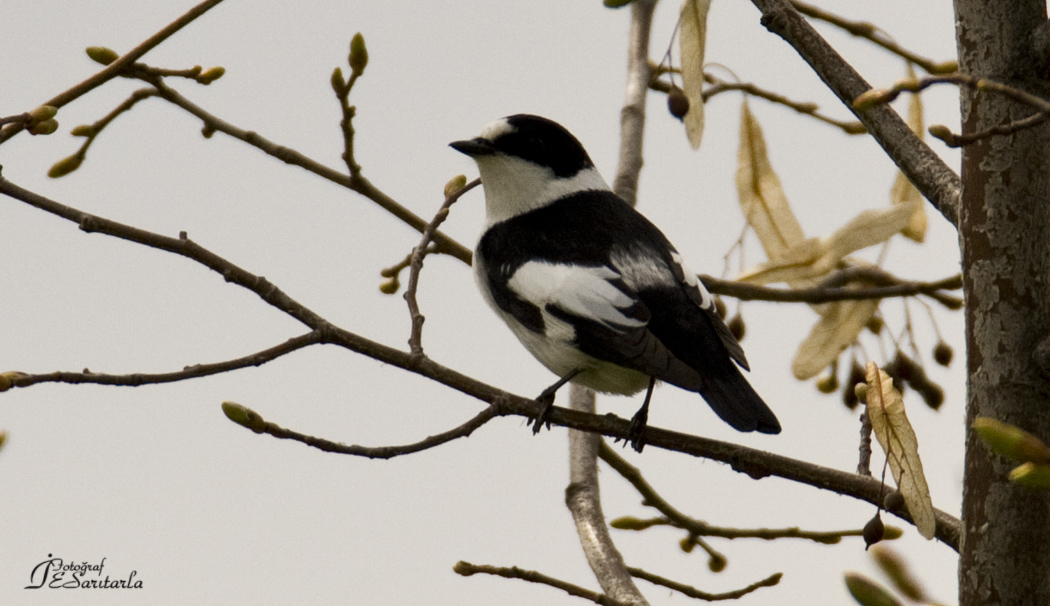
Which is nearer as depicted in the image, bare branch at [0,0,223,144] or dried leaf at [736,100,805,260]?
bare branch at [0,0,223,144]

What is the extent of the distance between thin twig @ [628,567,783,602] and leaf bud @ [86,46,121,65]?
73.6 inches

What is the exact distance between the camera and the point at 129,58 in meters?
2.56

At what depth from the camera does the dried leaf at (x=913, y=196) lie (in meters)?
3.55

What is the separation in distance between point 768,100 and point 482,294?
1129 millimetres

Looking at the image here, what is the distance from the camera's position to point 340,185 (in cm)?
329

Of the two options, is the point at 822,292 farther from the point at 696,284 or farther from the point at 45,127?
the point at 45,127

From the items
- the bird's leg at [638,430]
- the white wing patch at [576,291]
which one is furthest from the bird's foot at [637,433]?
the white wing patch at [576,291]

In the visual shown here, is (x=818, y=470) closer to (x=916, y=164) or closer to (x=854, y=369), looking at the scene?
(x=916, y=164)

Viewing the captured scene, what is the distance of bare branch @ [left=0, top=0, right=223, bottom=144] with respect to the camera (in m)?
2.45

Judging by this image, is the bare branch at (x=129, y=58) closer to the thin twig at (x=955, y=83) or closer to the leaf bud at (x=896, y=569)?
the thin twig at (x=955, y=83)

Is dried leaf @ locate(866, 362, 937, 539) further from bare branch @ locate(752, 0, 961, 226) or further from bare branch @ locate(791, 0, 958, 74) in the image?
bare branch @ locate(791, 0, 958, 74)

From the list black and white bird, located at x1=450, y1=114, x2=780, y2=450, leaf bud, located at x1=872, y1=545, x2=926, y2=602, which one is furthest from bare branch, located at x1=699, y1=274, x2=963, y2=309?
leaf bud, located at x1=872, y1=545, x2=926, y2=602

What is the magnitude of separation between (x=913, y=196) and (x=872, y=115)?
4.09 ft

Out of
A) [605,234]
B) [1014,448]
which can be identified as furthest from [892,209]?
[1014,448]
